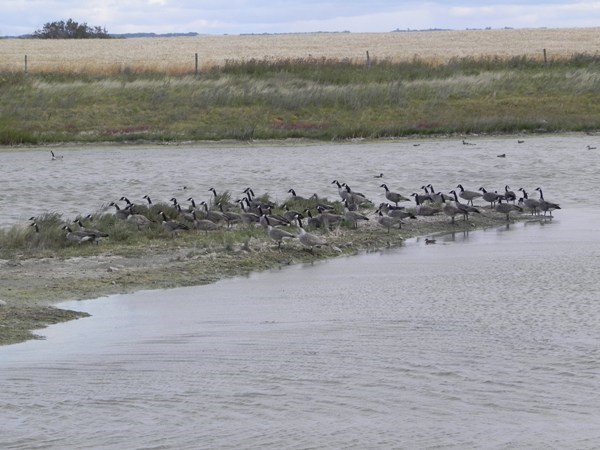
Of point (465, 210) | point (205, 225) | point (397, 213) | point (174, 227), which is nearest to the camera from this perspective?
point (174, 227)

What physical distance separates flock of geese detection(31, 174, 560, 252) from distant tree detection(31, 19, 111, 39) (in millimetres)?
78962

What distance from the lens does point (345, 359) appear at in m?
11.4

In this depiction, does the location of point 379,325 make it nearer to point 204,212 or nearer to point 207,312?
point 207,312

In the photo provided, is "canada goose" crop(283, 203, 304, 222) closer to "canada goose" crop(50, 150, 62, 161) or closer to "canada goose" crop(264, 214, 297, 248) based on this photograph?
"canada goose" crop(264, 214, 297, 248)

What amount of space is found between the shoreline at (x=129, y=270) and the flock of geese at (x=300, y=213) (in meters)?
0.27

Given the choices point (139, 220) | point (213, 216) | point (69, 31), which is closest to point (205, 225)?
point (213, 216)

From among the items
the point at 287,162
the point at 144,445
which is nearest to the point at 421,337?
the point at 144,445

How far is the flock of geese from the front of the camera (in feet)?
60.3

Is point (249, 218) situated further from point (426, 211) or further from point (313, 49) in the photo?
point (313, 49)

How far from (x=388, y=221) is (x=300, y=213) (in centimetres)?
171

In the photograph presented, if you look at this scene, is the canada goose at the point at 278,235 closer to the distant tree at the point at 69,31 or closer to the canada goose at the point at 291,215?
the canada goose at the point at 291,215

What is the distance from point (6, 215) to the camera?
22.2 metres

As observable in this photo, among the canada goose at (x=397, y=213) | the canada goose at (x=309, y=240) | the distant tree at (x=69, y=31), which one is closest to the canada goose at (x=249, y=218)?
the canada goose at (x=309, y=240)

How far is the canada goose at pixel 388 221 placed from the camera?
776 inches
